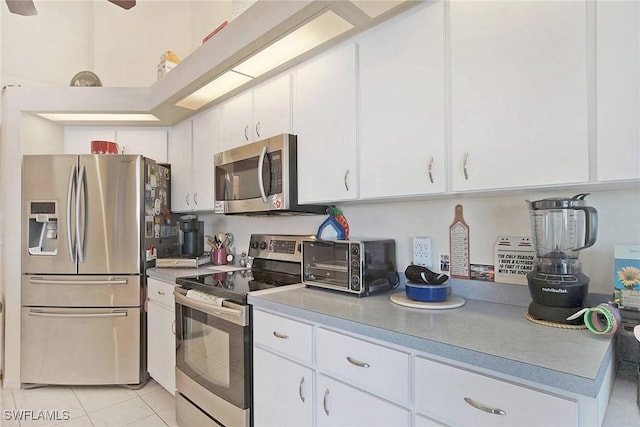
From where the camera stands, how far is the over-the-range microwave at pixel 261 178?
6.25 feet

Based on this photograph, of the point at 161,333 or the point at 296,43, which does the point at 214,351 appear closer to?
the point at 161,333

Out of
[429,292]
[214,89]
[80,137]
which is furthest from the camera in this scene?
[80,137]

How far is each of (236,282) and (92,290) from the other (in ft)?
4.51

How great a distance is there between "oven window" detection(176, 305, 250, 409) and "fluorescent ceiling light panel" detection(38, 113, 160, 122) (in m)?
1.71

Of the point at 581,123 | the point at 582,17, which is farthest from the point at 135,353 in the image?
the point at 582,17

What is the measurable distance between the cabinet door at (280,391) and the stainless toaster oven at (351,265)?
16.6 inches

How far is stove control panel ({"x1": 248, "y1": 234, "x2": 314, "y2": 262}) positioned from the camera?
2.21 metres

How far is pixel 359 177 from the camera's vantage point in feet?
5.36

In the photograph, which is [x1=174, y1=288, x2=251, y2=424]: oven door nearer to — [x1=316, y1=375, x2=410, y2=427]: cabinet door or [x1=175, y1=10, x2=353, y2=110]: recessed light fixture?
[x1=316, y1=375, x2=410, y2=427]: cabinet door

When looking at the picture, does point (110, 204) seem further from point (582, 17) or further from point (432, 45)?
point (582, 17)

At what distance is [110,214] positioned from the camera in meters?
2.60

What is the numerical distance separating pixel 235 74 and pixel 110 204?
4.68 feet

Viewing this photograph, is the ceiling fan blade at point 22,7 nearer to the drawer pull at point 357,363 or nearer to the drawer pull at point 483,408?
the drawer pull at point 357,363

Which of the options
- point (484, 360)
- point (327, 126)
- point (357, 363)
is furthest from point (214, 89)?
point (484, 360)
